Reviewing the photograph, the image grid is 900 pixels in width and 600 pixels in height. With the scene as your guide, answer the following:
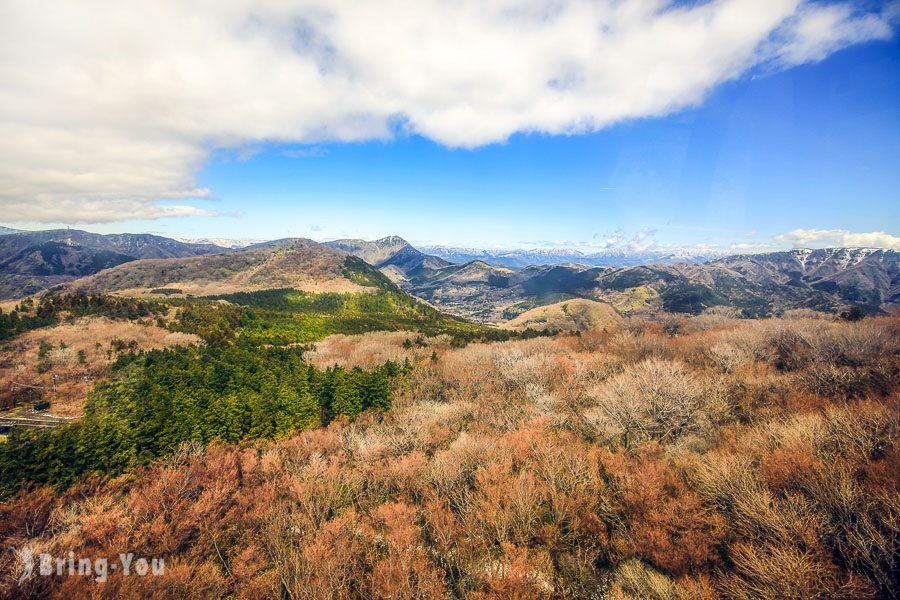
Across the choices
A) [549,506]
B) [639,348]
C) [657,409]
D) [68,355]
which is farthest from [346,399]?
[68,355]

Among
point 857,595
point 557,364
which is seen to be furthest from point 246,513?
point 557,364

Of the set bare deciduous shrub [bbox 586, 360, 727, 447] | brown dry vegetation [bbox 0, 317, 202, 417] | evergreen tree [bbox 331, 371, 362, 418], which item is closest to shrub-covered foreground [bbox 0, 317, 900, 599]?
bare deciduous shrub [bbox 586, 360, 727, 447]

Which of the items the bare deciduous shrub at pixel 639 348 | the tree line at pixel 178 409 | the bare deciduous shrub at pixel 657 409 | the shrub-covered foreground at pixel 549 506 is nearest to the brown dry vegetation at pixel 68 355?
the tree line at pixel 178 409

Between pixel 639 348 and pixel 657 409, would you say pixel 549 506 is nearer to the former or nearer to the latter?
pixel 657 409

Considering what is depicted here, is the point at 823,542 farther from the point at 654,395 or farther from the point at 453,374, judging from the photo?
the point at 453,374

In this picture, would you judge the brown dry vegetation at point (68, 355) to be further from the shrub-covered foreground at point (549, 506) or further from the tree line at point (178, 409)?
the shrub-covered foreground at point (549, 506)

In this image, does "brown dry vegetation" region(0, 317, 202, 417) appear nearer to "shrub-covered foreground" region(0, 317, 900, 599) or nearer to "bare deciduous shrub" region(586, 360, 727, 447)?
"shrub-covered foreground" region(0, 317, 900, 599)
